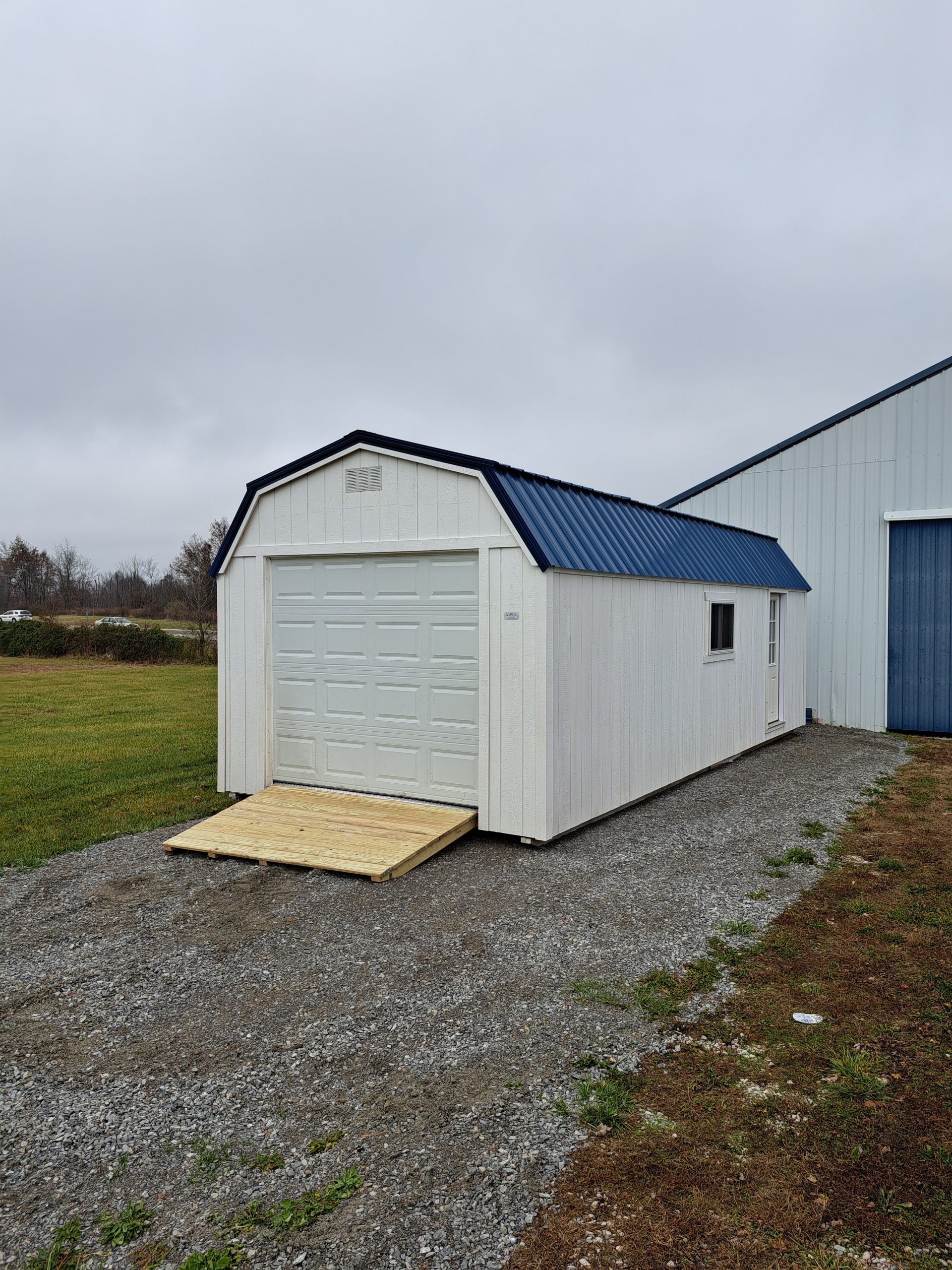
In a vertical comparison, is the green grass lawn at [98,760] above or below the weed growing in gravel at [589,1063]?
below

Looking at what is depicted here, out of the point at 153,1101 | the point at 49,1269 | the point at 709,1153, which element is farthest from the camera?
the point at 153,1101

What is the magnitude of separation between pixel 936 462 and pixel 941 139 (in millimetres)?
5998

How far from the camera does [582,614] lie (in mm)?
6777

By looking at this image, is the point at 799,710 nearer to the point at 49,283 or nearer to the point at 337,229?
the point at 337,229

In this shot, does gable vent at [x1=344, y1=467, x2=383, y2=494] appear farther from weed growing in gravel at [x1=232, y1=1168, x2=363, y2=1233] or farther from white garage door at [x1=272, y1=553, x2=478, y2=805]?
weed growing in gravel at [x1=232, y1=1168, x2=363, y2=1233]

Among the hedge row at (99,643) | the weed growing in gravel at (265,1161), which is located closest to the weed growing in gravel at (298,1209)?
the weed growing in gravel at (265,1161)

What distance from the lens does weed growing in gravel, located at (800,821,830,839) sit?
22.4 feet

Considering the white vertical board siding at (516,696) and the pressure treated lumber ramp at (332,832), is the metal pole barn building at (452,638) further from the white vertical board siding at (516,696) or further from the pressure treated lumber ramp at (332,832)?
the pressure treated lumber ramp at (332,832)

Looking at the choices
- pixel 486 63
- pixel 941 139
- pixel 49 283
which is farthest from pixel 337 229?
pixel 941 139

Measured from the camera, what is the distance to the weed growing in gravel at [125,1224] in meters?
2.29

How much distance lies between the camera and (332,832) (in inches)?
252

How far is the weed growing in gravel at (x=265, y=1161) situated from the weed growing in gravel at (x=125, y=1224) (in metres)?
0.34

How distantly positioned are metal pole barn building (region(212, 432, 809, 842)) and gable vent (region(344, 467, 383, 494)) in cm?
2

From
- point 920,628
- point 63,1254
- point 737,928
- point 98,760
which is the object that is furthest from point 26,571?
point 63,1254
